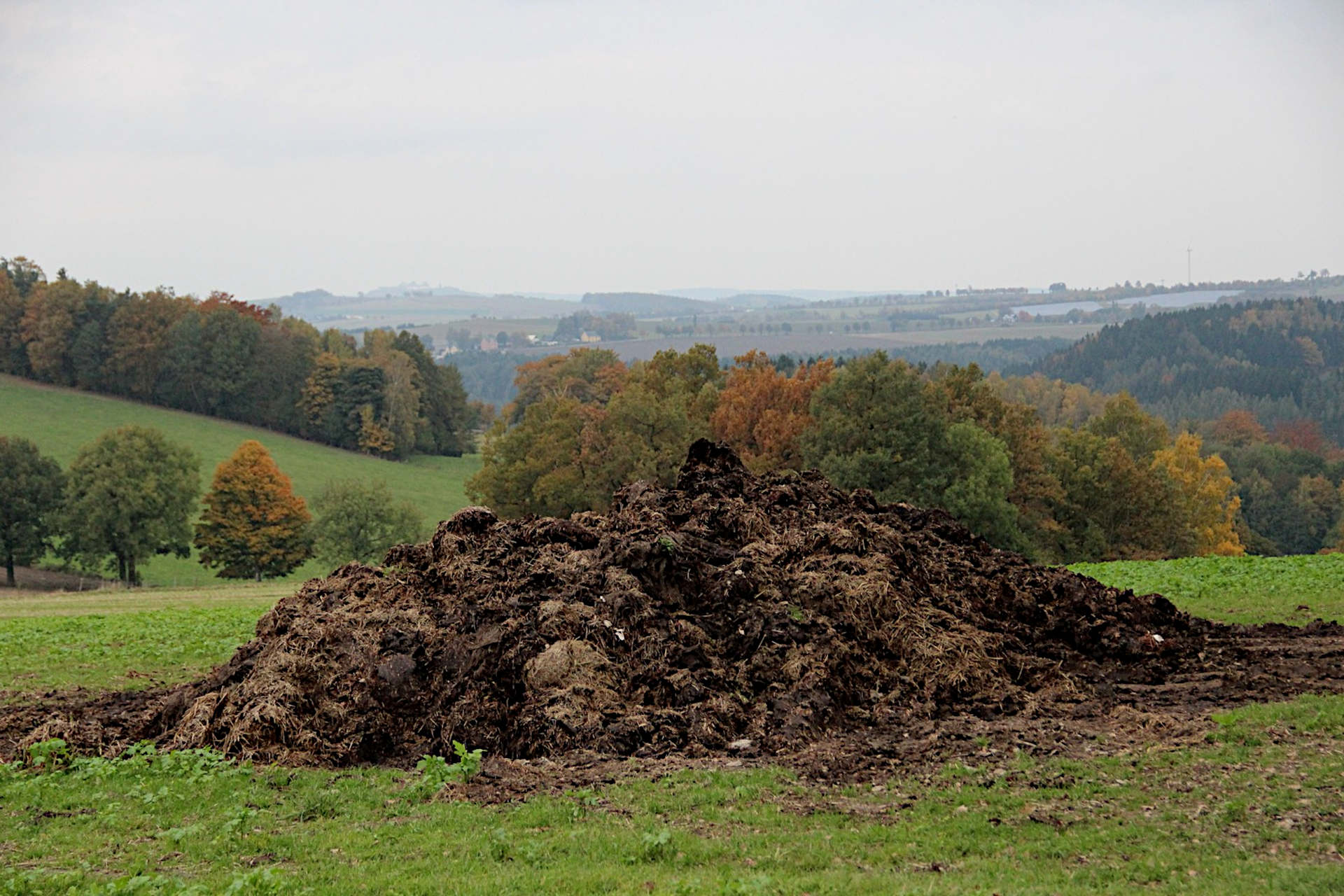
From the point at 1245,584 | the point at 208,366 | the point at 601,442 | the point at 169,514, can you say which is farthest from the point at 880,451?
the point at 208,366

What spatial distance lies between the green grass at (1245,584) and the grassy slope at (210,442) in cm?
5565

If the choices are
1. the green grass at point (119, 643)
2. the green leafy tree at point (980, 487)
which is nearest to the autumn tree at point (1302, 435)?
the green leafy tree at point (980, 487)

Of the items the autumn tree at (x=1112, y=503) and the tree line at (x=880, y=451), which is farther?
the autumn tree at (x=1112, y=503)

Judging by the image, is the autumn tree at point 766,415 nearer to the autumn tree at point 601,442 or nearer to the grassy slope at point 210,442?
the autumn tree at point 601,442

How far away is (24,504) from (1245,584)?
6490 centimetres

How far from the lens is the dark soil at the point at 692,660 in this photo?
1126 cm

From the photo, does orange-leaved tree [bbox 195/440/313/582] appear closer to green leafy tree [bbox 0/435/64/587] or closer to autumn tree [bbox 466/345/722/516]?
green leafy tree [bbox 0/435/64/587]

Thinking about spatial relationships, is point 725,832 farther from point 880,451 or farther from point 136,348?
point 136,348

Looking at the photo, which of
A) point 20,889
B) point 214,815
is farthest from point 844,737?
point 20,889

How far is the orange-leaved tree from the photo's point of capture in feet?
219

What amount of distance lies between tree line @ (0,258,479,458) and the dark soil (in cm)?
8869

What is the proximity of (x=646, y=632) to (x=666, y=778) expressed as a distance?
3081 mm

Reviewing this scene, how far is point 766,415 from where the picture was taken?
50969 millimetres

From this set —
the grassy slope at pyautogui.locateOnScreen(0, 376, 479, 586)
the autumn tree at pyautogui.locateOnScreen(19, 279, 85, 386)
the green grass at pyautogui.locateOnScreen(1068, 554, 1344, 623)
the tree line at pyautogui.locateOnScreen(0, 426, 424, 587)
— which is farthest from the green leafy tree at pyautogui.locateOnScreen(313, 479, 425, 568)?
the autumn tree at pyautogui.locateOnScreen(19, 279, 85, 386)
